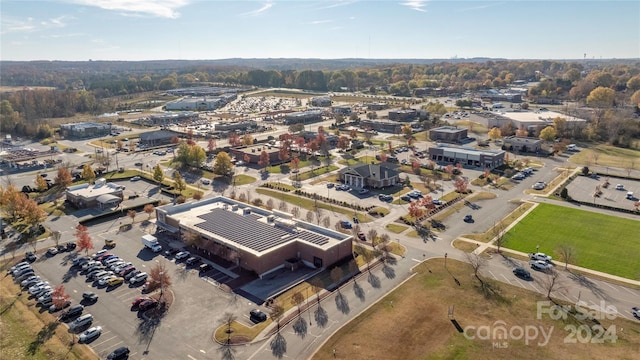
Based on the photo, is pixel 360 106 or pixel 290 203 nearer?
pixel 290 203

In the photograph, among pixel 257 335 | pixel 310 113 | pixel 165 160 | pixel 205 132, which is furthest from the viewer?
pixel 310 113

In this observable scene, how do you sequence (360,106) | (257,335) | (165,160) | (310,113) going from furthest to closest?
(360,106) < (310,113) < (165,160) < (257,335)

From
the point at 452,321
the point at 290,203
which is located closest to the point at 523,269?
the point at 452,321

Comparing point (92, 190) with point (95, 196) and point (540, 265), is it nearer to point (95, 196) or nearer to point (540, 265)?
point (95, 196)

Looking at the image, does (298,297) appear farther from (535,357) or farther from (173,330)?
(535,357)

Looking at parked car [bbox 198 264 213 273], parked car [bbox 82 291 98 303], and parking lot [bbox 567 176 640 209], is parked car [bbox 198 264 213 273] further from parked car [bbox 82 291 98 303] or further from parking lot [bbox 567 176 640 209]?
parking lot [bbox 567 176 640 209]

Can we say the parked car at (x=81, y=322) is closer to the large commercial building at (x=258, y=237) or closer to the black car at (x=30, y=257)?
the large commercial building at (x=258, y=237)

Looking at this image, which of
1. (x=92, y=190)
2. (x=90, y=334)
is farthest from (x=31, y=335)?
(x=92, y=190)
